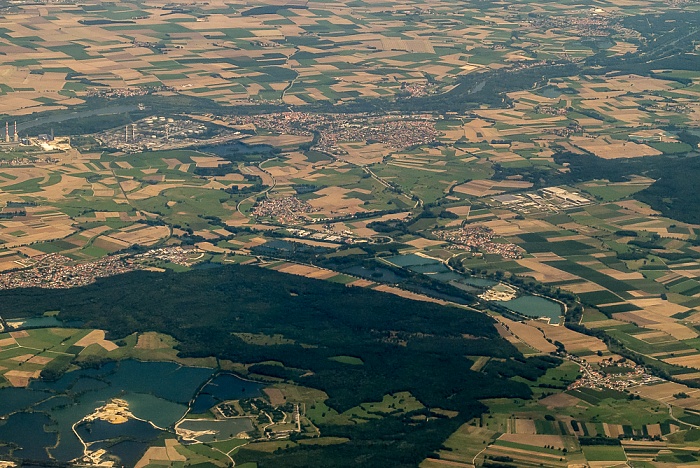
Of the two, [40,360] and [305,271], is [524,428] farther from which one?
[40,360]

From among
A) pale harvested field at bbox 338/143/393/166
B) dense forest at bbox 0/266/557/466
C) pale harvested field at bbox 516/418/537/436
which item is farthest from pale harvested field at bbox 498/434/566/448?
pale harvested field at bbox 338/143/393/166

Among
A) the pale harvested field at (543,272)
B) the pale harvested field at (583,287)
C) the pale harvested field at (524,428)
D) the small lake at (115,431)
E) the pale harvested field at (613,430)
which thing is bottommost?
the pale harvested field at (543,272)

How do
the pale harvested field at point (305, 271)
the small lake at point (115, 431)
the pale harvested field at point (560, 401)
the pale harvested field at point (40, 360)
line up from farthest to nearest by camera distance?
1. the pale harvested field at point (305, 271)
2. the pale harvested field at point (40, 360)
3. the pale harvested field at point (560, 401)
4. the small lake at point (115, 431)

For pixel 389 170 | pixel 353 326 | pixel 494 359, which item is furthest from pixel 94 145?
pixel 494 359

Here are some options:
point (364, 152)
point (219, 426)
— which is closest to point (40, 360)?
point (219, 426)

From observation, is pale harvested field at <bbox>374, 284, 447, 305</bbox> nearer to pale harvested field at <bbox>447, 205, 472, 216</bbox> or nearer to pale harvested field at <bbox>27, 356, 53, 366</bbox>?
pale harvested field at <bbox>447, 205, 472, 216</bbox>

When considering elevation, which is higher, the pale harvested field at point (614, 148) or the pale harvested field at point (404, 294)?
the pale harvested field at point (404, 294)

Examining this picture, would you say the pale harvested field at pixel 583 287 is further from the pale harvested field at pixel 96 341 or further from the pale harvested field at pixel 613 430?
the pale harvested field at pixel 96 341

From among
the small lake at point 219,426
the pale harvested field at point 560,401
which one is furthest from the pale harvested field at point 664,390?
the small lake at point 219,426

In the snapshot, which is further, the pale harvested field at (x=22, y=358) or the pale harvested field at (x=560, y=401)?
the pale harvested field at (x=22, y=358)
